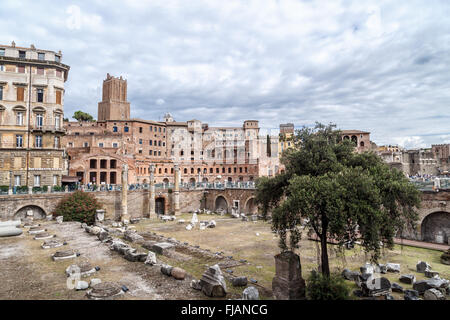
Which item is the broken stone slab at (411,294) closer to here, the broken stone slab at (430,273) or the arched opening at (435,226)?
the broken stone slab at (430,273)

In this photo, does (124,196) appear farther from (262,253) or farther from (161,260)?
(262,253)

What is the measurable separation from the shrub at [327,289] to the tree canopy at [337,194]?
1.26 meters

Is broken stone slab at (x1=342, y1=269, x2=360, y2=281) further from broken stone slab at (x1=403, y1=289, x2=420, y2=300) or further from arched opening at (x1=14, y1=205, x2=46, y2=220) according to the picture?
arched opening at (x1=14, y1=205, x2=46, y2=220)

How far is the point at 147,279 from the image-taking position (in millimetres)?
10922

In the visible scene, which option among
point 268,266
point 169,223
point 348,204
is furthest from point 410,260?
Answer: point 169,223

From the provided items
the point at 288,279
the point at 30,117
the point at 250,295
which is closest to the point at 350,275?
the point at 288,279

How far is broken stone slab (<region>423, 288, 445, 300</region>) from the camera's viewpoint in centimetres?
971

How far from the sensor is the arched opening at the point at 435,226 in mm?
19594

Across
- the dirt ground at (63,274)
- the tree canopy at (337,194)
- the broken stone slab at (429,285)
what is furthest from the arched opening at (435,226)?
the dirt ground at (63,274)

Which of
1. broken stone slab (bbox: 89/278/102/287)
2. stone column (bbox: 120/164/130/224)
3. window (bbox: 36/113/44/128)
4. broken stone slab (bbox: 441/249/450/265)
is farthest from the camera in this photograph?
window (bbox: 36/113/44/128)

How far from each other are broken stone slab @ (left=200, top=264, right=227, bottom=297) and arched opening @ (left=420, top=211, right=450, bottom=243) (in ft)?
59.2

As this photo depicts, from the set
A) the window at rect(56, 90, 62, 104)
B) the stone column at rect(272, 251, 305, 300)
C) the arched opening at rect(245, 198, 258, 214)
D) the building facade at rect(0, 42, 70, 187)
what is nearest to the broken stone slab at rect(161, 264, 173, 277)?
the stone column at rect(272, 251, 305, 300)
